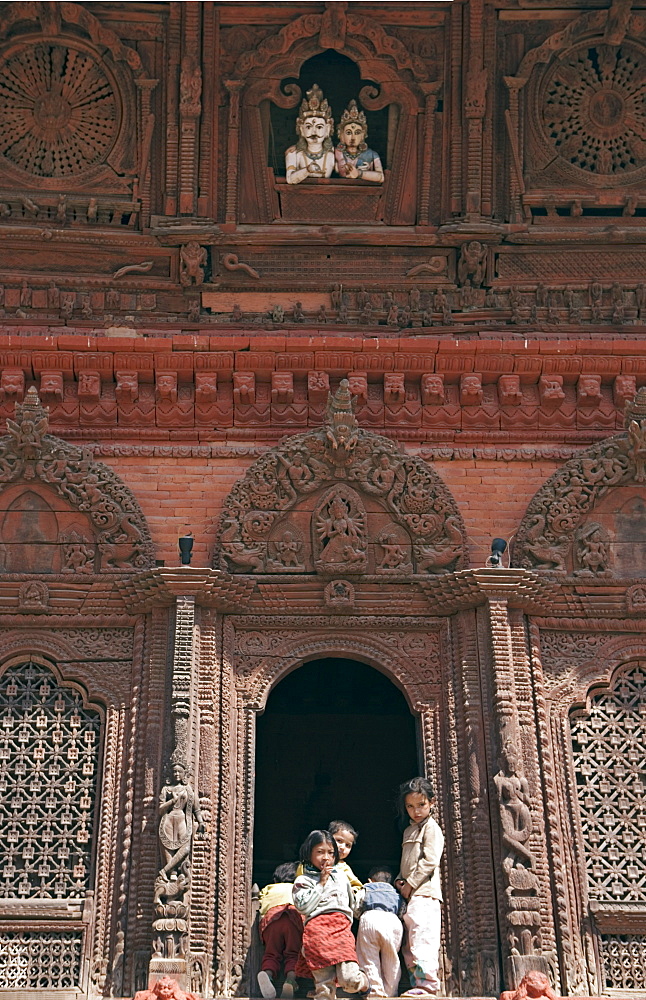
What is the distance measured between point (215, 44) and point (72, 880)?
6257 mm

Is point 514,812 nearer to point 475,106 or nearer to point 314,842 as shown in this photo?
point 314,842

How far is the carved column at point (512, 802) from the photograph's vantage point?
8.84 meters

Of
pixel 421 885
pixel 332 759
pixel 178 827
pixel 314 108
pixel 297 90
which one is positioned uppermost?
pixel 297 90

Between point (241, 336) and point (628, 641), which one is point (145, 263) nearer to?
point (241, 336)

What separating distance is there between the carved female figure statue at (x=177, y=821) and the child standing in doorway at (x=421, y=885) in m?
1.23

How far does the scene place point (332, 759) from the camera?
43.6 feet

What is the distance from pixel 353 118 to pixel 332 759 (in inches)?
208

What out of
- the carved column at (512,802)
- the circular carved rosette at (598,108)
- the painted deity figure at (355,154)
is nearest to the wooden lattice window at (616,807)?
the carved column at (512,802)

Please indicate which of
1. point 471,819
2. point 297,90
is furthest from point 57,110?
point 471,819

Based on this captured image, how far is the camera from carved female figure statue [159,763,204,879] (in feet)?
29.3

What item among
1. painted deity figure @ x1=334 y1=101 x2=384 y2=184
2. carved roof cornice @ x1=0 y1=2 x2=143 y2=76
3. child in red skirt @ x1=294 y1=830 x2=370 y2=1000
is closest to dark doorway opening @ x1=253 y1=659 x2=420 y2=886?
painted deity figure @ x1=334 y1=101 x2=384 y2=184

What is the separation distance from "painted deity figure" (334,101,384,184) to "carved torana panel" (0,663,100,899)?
4528mm

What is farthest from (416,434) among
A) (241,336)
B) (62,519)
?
(62,519)

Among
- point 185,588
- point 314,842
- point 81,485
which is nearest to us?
point 314,842
